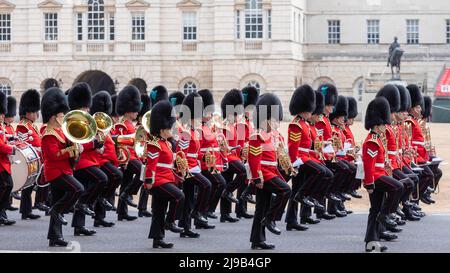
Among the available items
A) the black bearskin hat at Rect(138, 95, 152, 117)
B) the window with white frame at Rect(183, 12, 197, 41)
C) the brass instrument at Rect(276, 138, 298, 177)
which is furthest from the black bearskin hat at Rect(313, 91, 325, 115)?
the window with white frame at Rect(183, 12, 197, 41)

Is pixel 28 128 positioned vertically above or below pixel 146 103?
below

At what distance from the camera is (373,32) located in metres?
56.1

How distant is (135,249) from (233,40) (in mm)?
39048

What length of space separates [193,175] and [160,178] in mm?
1366

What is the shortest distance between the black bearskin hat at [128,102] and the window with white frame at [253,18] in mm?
35819

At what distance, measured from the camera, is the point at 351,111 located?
18578 mm

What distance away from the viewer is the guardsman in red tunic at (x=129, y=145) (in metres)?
16.5

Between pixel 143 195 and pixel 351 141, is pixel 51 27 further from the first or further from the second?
pixel 143 195

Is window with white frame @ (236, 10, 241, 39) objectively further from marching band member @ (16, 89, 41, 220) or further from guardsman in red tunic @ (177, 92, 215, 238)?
guardsman in red tunic @ (177, 92, 215, 238)

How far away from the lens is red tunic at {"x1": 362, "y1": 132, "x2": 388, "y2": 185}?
13.2 meters

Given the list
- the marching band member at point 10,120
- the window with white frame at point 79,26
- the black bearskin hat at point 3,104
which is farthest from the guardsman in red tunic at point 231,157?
the window with white frame at point 79,26

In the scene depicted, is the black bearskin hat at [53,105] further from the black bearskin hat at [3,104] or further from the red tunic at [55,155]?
the black bearskin hat at [3,104]

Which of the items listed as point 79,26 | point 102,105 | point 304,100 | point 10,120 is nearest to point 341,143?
point 304,100

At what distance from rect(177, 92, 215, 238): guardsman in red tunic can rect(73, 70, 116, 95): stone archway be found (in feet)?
125
